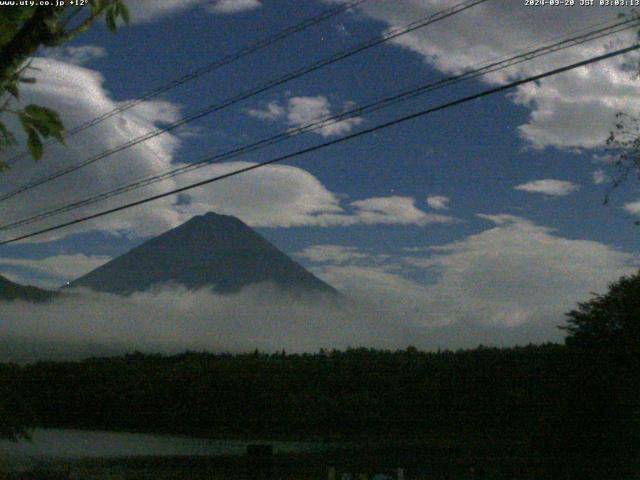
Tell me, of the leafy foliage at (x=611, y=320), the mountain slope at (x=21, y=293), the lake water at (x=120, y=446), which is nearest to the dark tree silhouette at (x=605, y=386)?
the leafy foliage at (x=611, y=320)

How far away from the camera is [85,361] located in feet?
102

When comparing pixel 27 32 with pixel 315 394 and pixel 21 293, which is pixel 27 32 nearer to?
pixel 315 394

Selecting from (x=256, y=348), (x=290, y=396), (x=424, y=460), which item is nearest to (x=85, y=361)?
(x=256, y=348)

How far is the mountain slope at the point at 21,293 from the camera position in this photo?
88.0 metres

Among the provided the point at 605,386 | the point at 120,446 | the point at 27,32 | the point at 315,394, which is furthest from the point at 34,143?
the point at 120,446

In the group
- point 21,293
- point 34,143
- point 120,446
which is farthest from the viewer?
point 21,293

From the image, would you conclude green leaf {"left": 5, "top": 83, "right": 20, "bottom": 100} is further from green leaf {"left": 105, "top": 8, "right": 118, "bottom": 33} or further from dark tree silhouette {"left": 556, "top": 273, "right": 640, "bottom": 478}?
dark tree silhouette {"left": 556, "top": 273, "right": 640, "bottom": 478}

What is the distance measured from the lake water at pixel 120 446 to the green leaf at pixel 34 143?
1756 cm

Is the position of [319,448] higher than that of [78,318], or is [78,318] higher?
[78,318]

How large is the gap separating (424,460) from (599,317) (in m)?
7.17

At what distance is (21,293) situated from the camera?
91.4 m

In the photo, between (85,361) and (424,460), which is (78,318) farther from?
(424,460)

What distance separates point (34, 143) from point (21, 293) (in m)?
93.9

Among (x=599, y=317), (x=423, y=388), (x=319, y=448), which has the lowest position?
(x=319, y=448)
